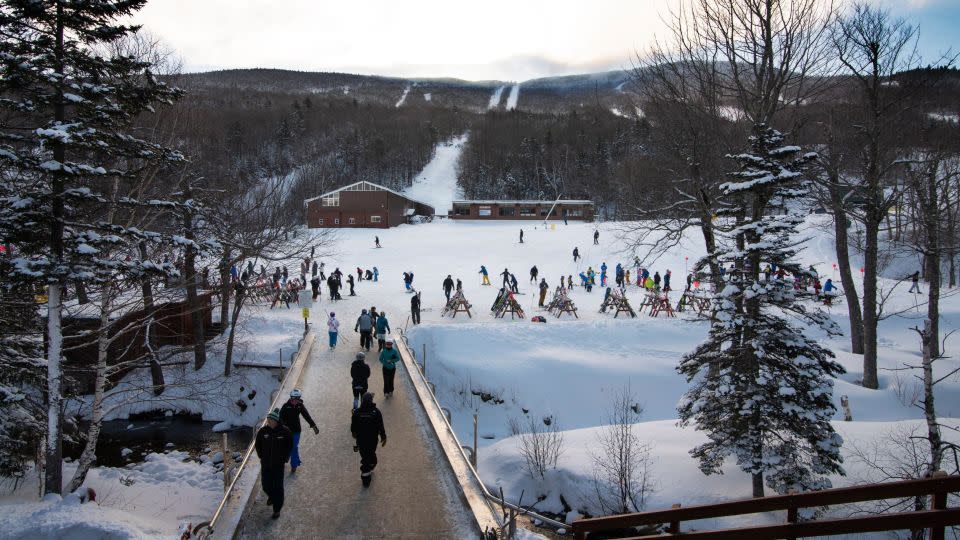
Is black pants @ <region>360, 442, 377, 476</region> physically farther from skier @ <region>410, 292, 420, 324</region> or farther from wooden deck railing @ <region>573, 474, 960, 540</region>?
skier @ <region>410, 292, 420, 324</region>

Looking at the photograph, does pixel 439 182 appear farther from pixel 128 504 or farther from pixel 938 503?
pixel 938 503

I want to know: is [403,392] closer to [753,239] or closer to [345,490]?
[345,490]

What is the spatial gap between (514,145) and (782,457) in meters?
91.8

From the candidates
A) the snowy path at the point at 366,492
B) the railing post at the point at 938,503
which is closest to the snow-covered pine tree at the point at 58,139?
the snowy path at the point at 366,492

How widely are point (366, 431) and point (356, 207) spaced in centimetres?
5309

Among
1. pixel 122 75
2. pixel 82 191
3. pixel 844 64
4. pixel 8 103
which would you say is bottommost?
pixel 82 191

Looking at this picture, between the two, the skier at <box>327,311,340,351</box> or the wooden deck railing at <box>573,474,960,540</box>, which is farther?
the skier at <box>327,311,340,351</box>

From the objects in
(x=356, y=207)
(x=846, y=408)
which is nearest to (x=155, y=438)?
(x=846, y=408)

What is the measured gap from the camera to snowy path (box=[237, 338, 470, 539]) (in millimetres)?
6629

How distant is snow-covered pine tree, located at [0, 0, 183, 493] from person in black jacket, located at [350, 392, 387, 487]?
156 inches

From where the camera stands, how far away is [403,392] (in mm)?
12328

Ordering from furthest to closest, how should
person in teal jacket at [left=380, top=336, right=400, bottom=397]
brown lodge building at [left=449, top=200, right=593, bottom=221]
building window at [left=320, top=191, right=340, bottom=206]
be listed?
brown lodge building at [left=449, top=200, right=593, bottom=221]
building window at [left=320, top=191, right=340, bottom=206]
person in teal jacket at [left=380, top=336, right=400, bottom=397]

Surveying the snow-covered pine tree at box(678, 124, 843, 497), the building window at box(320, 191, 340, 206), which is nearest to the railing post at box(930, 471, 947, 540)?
the snow-covered pine tree at box(678, 124, 843, 497)

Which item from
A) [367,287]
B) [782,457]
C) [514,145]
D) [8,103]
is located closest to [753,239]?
[782,457]
